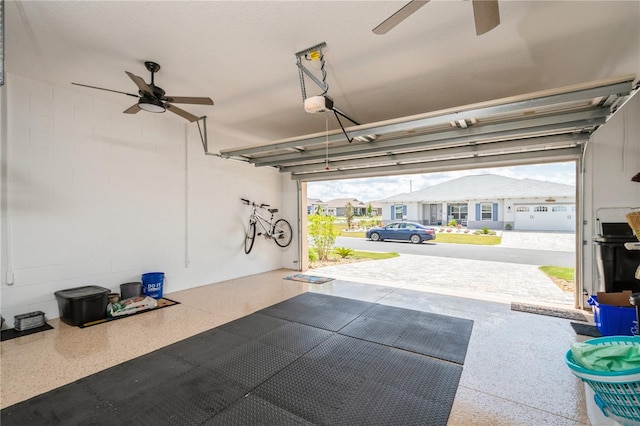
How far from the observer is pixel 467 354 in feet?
9.21

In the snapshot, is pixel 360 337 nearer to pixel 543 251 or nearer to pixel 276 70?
pixel 276 70

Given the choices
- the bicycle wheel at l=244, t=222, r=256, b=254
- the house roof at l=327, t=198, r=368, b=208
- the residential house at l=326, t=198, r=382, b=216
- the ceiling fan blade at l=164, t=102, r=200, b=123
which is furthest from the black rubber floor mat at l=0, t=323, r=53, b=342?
the house roof at l=327, t=198, r=368, b=208

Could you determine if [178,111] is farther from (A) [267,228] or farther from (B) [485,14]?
(A) [267,228]

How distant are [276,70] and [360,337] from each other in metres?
3.12

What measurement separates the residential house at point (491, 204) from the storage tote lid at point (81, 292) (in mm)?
19451

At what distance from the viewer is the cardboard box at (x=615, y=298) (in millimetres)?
3080

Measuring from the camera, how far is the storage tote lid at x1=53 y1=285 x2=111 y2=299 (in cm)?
347

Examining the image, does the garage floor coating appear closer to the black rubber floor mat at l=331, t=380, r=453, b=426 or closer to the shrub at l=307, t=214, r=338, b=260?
the black rubber floor mat at l=331, t=380, r=453, b=426

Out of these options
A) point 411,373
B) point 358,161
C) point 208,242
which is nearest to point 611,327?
point 411,373

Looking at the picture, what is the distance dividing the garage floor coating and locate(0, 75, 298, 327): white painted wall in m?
0.65

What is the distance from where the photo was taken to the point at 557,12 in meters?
2.31

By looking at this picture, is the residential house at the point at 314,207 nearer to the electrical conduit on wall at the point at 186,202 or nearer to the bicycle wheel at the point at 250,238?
the bicycle wheel at the point at 250,238

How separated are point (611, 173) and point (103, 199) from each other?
23.1ft

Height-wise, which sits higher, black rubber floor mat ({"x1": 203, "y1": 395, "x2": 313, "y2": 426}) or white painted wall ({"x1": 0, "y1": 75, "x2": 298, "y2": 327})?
white painted wall ({"x1": 0, "y1": 75, "x2": 298, "y2": 327})
